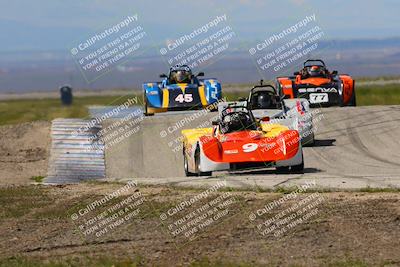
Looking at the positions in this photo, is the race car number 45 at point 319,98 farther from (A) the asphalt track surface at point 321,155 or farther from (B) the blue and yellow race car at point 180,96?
(B) the blue and yellow race car at point 180,96

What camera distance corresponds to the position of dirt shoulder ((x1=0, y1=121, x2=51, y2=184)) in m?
22.0

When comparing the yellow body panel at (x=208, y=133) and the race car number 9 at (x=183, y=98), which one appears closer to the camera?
the yellow body panel at (x=208, y=133)

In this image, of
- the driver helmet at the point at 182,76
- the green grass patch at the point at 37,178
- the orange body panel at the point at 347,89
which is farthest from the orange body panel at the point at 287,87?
Result: the green grass patch at the point at 37,178

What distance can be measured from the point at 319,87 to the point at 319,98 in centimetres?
38

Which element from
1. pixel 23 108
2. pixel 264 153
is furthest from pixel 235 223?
pixel 23 108

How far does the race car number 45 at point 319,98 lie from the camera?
30500 millimetres

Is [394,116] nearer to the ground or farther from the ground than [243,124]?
nearer to the ground

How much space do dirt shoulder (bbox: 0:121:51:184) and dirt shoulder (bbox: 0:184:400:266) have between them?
832cm

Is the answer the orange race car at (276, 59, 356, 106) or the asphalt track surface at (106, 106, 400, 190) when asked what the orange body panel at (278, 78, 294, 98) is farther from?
the asphalt track surface at (106, 106, 400, 190)

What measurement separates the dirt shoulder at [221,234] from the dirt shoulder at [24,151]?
8322 mm

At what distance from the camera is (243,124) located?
18.0 m

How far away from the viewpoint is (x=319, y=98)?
30547 millimetres

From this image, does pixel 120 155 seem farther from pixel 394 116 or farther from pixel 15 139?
pixel 394 116

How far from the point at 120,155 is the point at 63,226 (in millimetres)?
11367
